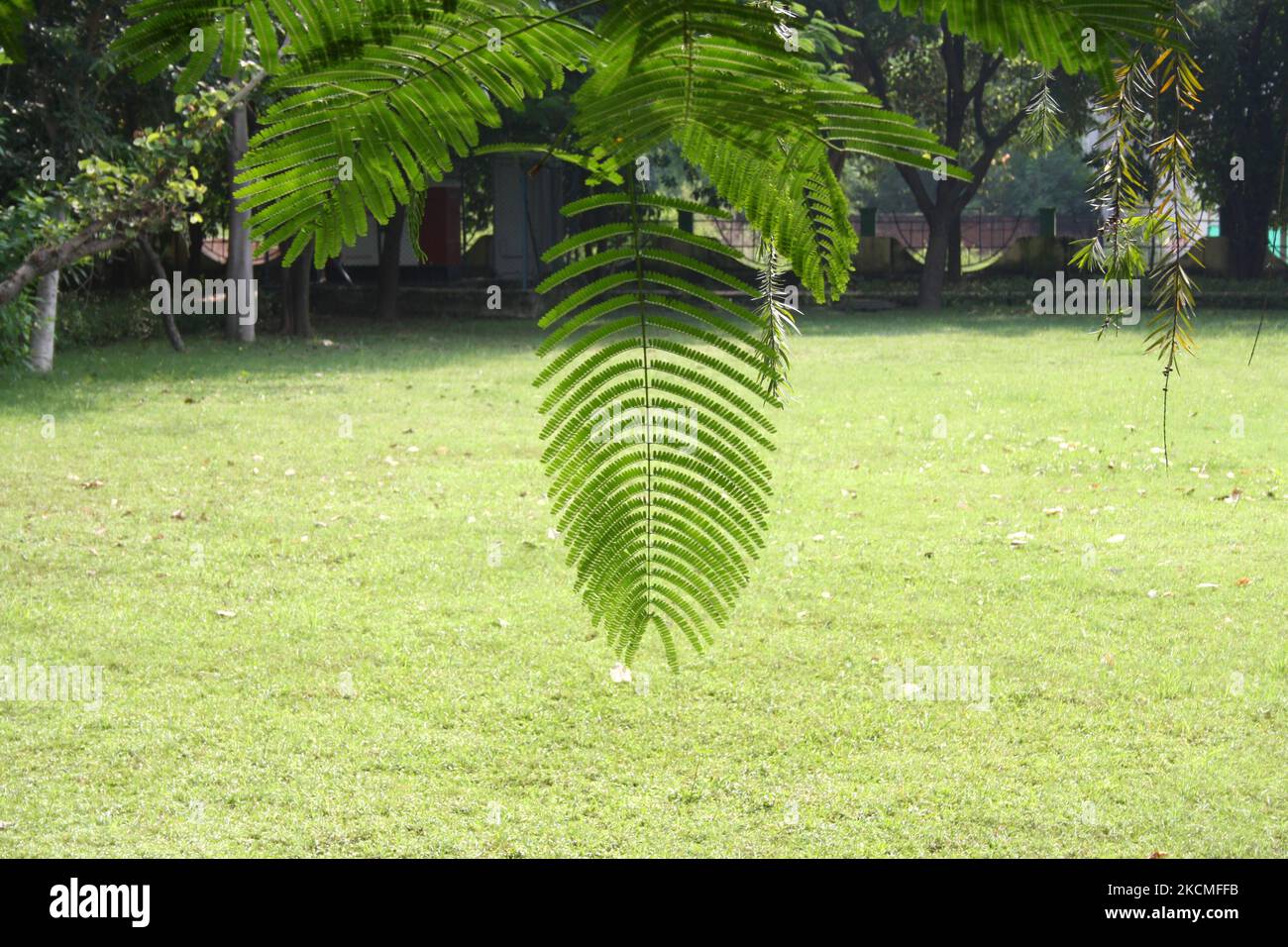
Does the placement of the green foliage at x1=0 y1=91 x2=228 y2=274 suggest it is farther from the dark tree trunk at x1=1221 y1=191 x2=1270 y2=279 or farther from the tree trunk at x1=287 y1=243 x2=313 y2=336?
the dark tree trunk at x1=1221 y1=191 x2=1270 y2=279

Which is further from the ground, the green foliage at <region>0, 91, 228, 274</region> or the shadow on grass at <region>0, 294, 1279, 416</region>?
the green foliage at <region>0, 91, 228, 274</region>

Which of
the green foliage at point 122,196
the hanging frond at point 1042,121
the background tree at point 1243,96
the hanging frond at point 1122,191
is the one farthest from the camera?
the background tree at point 1243,96

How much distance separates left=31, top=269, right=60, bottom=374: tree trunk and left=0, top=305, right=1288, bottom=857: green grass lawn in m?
3.62

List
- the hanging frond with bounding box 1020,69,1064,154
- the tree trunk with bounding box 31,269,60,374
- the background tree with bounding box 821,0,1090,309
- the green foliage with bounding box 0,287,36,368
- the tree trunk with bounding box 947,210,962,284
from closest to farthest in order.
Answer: the hanging frond with bounding box 1020,69,1064,154 → the green foliage with bounding box 0,287,36,368 → the tree trunk with bounding box 31,269,60,374 → the background tree with bounding box 821,0,1090,309 → the tree trunk with bounding box 947,210,962,284

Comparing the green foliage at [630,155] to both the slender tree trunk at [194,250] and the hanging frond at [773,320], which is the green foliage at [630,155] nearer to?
the hanging frond at [773,320]

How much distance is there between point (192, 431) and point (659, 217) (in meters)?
13.5

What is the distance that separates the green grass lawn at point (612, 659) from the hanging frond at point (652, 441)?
6.18 ft

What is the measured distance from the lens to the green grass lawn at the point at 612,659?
517cm

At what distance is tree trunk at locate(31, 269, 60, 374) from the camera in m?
17.3

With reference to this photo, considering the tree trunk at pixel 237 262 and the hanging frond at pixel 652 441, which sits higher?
the hanging frond at pixel 652 441

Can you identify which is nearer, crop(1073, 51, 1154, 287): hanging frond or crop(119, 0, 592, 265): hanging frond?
crop(119, 0, 592, 265): hanging frond

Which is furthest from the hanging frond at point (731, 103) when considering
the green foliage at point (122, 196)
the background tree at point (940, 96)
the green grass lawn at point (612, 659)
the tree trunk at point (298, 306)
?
the background tree at point (940, 96)

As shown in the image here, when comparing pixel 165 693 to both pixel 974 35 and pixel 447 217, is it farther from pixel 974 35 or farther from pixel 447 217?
pixel 447 217

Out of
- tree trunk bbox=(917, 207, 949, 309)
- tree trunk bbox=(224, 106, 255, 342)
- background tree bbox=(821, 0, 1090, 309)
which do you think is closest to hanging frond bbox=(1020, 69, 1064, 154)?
tree trunk bbox=(224, 106, 255, 342)
